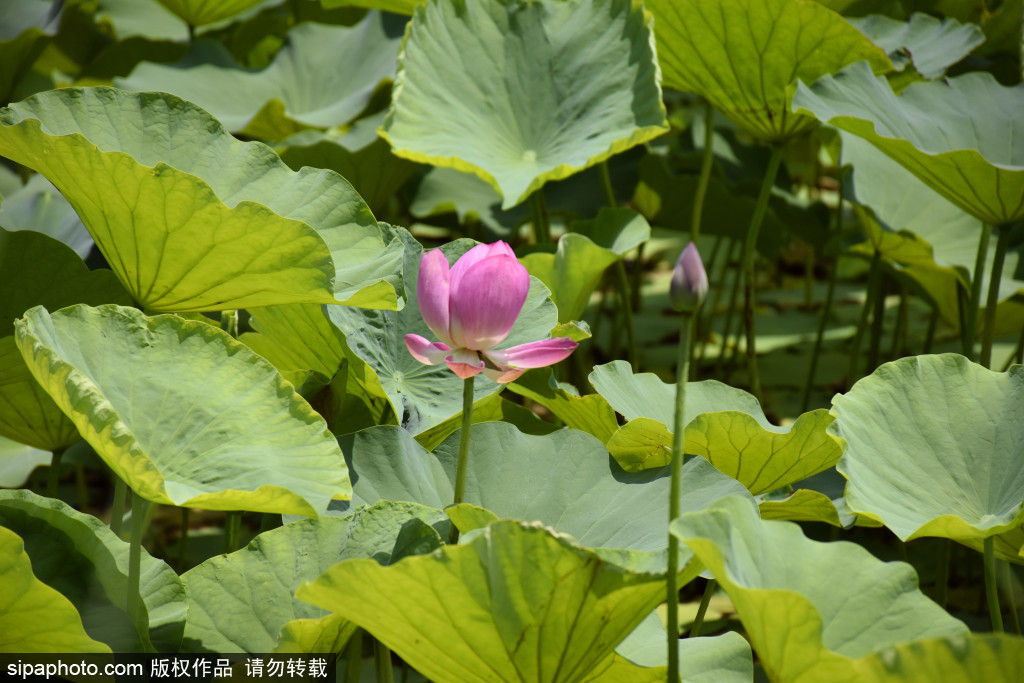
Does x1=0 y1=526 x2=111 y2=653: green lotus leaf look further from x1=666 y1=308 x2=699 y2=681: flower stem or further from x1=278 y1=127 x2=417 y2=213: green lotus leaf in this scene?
x1=278 y1=127 x2=417 y2=213: green lotus leaf

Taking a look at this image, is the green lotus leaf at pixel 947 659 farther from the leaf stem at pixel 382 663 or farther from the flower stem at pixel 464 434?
the leaf stem at pixel 382 663

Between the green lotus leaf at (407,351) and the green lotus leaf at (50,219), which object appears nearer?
the green lotus leaf at (407,351)

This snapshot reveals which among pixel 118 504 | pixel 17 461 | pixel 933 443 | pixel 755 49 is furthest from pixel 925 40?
pixel 17 461

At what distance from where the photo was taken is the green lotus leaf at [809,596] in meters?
0.70

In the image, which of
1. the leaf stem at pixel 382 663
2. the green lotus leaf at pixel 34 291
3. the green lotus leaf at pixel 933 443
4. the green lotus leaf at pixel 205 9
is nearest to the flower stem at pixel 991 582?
the green lotus leaf at pixel 933 443

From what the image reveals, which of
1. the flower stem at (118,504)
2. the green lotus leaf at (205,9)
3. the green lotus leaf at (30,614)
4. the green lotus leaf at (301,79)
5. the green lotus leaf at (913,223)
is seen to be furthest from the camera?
the green lotus leaf at (205,9)

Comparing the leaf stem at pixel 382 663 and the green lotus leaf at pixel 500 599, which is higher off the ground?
the green lotus leaf at pixel 500 599

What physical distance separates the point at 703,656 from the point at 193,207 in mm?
700

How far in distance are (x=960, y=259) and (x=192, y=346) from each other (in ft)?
4.90

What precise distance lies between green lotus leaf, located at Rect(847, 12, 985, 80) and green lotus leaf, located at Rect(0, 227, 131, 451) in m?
1.39

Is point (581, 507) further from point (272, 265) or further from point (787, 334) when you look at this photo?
point (787, 334)

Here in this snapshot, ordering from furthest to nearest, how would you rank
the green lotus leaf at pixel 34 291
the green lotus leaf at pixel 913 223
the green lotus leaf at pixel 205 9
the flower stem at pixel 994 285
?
1. the green lotus leaf at pixel 205 9
2. the green lotus leaf at pixel 913 223
3. the flower stem at pixel 994 285
4. the green lotus leaf at pixel 34 291

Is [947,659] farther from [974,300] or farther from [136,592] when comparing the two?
[974,300]

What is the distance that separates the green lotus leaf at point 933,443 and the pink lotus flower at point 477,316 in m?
0.39
